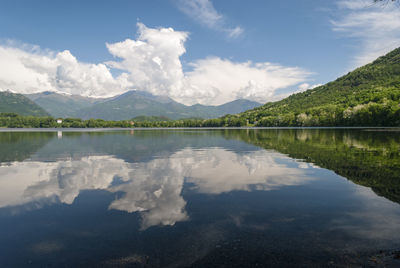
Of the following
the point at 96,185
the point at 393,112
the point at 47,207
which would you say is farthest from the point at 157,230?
the point at 393,112

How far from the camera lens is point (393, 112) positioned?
474 feet

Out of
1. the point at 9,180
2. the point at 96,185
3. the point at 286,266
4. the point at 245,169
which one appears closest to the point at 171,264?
the point at 286,266

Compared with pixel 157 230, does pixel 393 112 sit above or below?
above

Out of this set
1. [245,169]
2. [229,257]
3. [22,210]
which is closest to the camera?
[229,257]

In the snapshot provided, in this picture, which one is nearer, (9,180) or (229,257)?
(229,257)

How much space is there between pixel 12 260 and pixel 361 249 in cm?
1345

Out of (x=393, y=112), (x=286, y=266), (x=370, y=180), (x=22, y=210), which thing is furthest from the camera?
(x=393, y=112)

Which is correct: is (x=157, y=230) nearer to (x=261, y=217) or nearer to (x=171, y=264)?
(x=171, y=264)

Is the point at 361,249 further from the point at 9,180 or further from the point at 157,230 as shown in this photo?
the point at 9,180

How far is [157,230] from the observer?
11445mm

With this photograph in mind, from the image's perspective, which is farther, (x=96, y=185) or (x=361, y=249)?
(x=96, y=185)

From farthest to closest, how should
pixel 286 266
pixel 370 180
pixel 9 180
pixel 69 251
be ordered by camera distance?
pixel 9 180 → pixel 370 180 → pixel 69 251 → pixel 286 266

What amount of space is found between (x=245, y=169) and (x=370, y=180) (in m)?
11.3

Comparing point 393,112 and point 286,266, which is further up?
point 393,112
